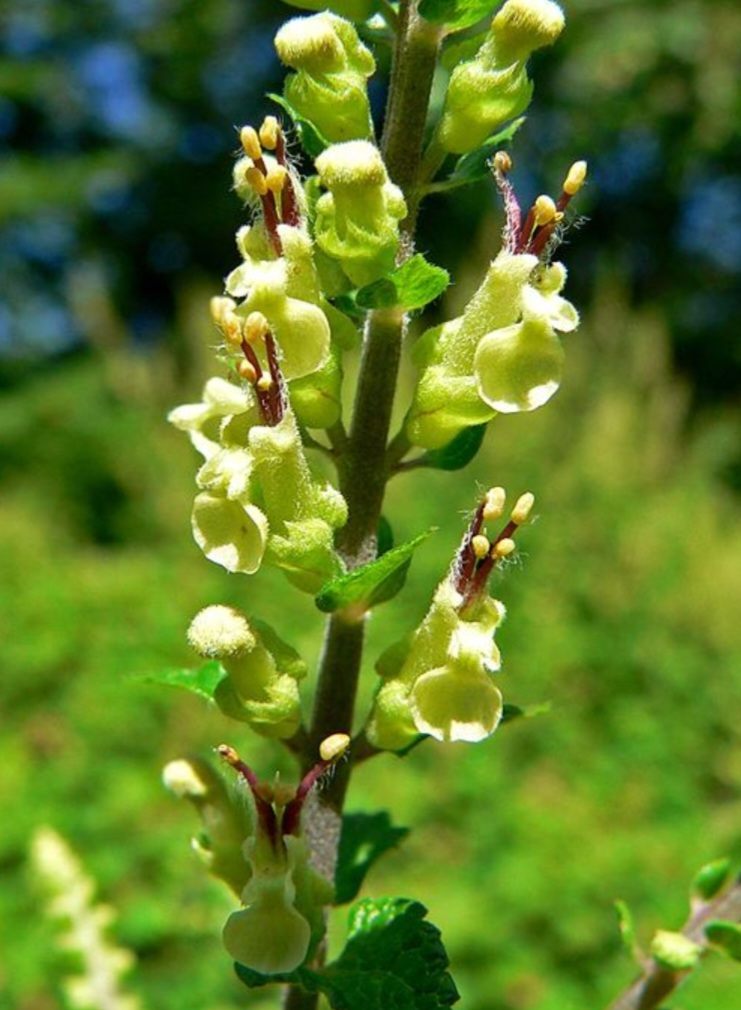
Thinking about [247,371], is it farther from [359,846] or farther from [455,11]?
[359,846]

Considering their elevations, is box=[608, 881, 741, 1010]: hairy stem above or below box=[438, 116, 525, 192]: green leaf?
below

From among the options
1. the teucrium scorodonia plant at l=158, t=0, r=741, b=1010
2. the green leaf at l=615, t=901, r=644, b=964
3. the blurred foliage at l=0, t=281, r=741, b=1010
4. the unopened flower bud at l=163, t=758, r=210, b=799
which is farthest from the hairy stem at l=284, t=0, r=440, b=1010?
the blurred foliage at l=0, t=281, r=741, b=1010

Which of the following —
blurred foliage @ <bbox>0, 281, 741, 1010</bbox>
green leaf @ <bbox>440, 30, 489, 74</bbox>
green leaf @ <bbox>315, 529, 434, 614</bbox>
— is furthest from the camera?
blurred foliage @ <bbox>0, 281, 741, 1010</bbox>

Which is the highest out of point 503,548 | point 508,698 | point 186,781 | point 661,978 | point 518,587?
point 518,587

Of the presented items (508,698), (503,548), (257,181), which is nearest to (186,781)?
(503,548)

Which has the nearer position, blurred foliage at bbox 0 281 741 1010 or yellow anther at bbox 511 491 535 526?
yellow anther at bbox 511 491 535 526

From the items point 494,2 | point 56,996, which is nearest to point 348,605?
point 494,2

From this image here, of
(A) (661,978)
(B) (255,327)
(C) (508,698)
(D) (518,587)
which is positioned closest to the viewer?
(B) (255,327)

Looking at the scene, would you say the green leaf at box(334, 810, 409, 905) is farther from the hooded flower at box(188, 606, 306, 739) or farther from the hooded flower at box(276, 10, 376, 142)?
the hooded flower at box(276, 10, 376, 142)
